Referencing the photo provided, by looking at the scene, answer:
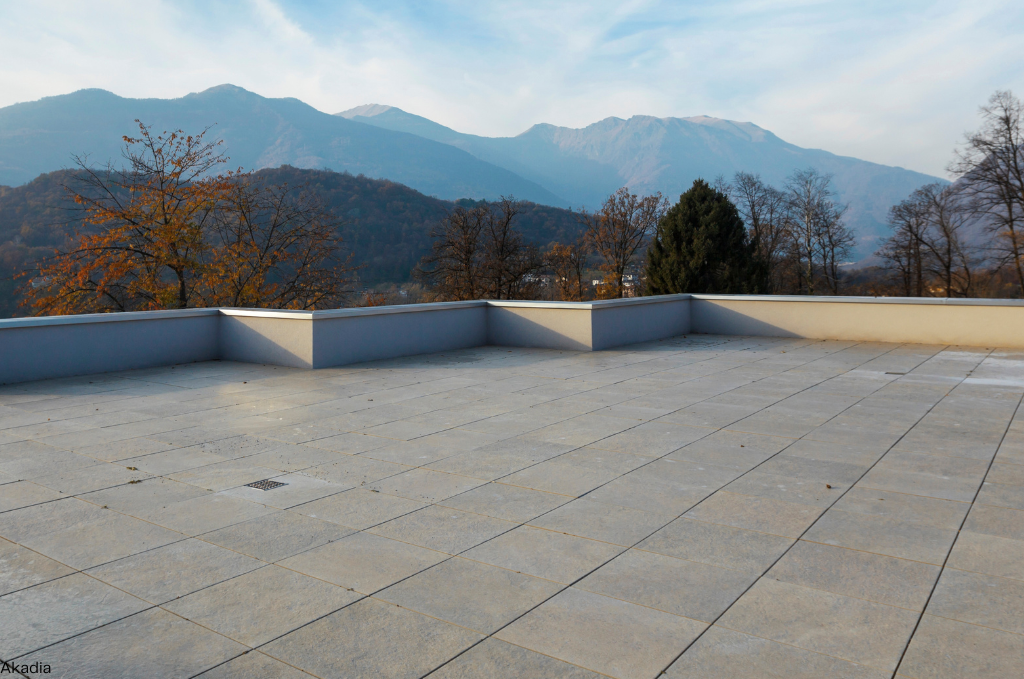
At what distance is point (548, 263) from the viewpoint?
31.2 meters

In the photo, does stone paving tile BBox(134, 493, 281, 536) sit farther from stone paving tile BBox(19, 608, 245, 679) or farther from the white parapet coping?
the white parapet coping

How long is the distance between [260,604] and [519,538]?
48.5 inches

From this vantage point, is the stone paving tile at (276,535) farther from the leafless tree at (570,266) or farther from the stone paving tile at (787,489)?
the leafless tree at (570,266)

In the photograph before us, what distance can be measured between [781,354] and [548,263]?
21552mm

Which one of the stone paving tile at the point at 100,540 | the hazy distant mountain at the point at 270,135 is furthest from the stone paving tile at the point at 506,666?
the hazy distant mountain at the point at 270,135

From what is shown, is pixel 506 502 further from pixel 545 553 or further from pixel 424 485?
pixel 545 553

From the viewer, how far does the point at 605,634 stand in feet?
7.88

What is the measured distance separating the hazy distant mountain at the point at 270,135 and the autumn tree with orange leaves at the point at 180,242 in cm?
5725

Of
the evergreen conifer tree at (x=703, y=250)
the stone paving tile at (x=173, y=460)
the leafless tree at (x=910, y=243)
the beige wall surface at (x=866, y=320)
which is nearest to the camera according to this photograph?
the stone paving tile at (x=173, y=460)

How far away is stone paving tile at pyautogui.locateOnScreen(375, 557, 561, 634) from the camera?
254cm

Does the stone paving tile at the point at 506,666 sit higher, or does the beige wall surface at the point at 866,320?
the beige wall surface at the point at 866,320

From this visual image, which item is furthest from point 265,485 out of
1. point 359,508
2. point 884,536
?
point 884,536

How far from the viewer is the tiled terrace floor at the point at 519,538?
90.9 inches

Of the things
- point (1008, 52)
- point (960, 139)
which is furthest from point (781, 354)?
point (960, 139)
